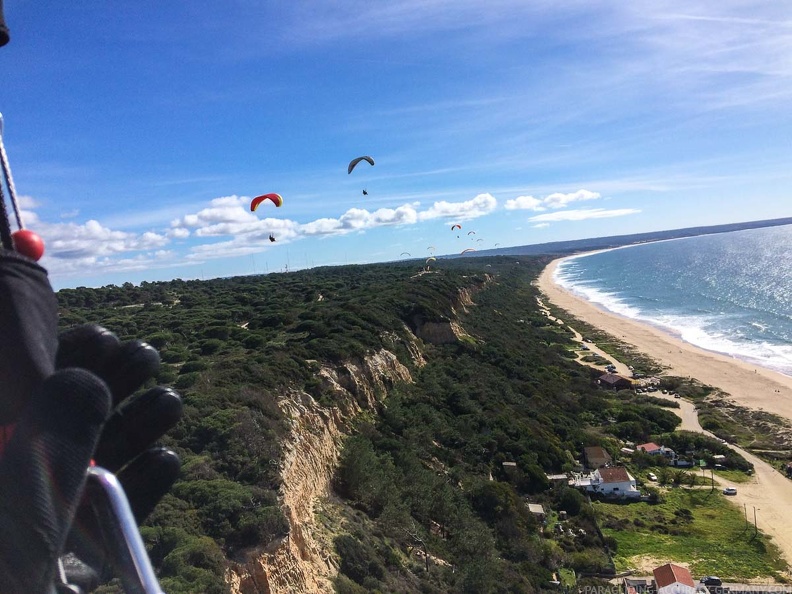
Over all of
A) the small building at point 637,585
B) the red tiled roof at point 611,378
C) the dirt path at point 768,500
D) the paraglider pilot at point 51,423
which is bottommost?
the dirt path at point 768,500

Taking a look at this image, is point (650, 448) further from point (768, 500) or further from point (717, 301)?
point (717, 301)

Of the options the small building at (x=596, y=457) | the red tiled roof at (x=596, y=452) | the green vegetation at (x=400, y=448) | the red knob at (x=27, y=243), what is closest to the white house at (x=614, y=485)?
the green vegetation at (x=400, y=448)

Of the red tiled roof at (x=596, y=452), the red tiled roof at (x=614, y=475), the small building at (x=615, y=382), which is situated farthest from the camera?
the small building at (x=615, y=382)

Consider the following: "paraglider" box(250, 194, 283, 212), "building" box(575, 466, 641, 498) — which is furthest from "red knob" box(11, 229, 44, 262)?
"building" box(575, 466, 641, 498)

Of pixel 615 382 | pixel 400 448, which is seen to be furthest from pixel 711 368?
pixel 400 448

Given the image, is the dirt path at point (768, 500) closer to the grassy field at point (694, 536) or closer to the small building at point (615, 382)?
the grassy field at point (694, 536)
